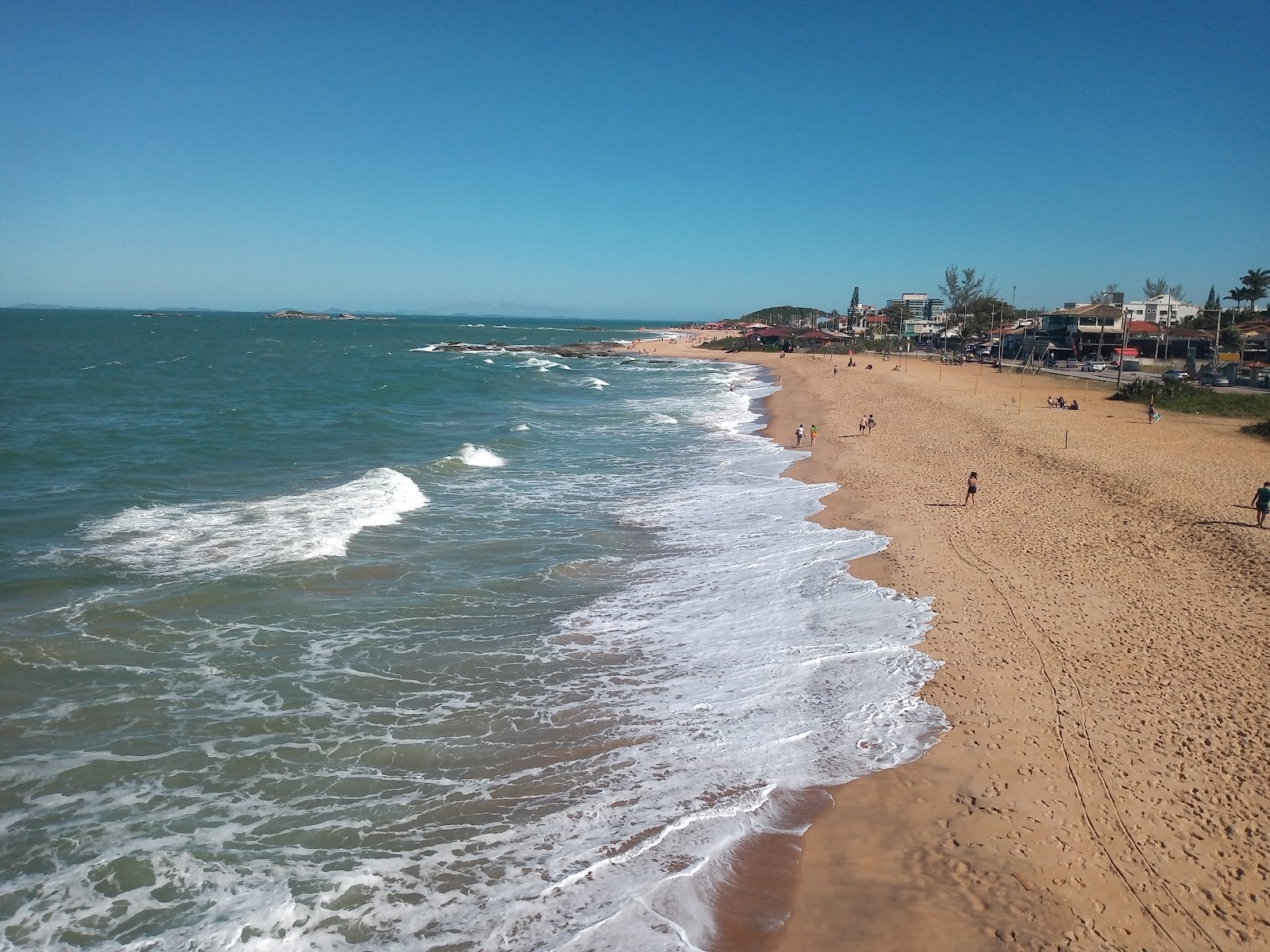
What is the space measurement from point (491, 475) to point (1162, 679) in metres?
17.4

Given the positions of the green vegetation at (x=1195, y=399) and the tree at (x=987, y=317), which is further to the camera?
the tree at (x=987, y=317)

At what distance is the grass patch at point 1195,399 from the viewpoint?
32562 mm

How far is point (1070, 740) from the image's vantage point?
8406mm

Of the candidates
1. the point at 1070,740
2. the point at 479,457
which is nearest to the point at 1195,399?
the point at 479,457

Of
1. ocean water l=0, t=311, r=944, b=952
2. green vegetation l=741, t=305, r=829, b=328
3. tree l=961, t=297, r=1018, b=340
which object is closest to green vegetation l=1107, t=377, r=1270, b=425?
ocean water l=0, t=311, r=944, b=952

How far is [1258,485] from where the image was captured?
61.4 ft

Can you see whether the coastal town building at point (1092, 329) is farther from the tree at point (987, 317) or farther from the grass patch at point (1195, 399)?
the grass patch at point (1195, 399)

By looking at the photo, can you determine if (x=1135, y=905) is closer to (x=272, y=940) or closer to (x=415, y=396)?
(x=272, y=940)

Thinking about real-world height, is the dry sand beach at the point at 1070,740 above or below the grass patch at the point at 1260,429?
below

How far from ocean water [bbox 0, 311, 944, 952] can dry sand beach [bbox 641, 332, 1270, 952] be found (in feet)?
2.30

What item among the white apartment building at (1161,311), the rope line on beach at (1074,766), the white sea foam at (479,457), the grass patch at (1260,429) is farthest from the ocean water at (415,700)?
the white apartment building at (1161,311)

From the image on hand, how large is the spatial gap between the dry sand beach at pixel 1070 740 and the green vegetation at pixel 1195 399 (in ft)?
54.4

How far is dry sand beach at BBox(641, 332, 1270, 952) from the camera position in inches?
242

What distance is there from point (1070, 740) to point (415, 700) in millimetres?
7813
